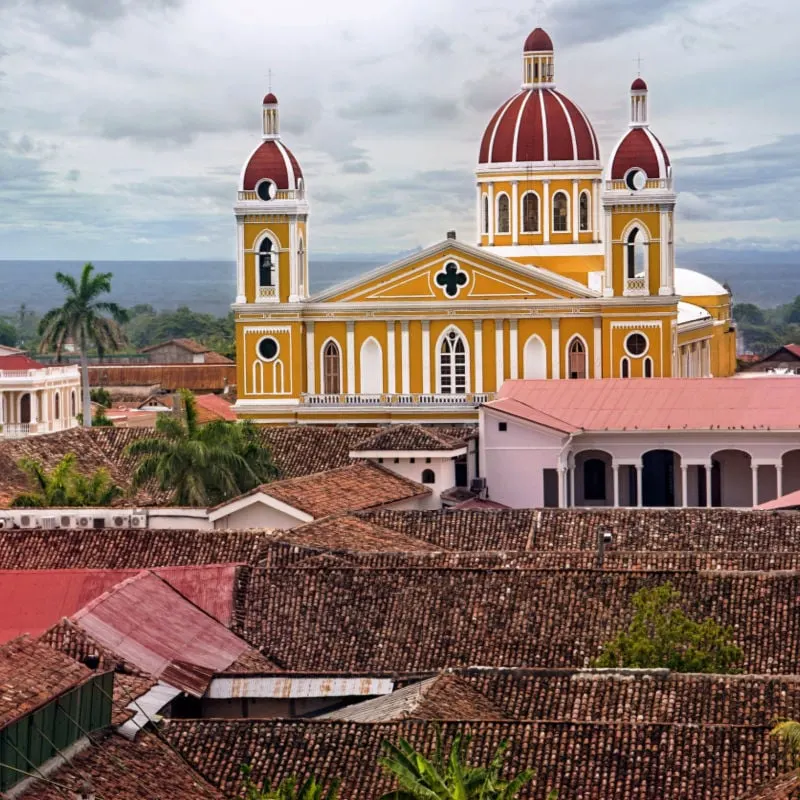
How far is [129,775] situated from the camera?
19391 millimetres

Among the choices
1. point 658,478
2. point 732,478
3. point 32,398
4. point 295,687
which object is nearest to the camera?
point 295,687

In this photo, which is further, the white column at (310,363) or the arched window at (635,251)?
the white column at (310,363)

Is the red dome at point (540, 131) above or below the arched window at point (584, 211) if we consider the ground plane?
above

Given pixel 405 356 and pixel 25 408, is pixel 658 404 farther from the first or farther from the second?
pixel 25 408

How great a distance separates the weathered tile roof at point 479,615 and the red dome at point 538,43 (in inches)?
1309

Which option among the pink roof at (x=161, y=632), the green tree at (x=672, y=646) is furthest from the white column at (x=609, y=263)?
the green tree at (x=672, y=646)

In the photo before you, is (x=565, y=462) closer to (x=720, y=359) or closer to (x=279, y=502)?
(x=279, y=502)

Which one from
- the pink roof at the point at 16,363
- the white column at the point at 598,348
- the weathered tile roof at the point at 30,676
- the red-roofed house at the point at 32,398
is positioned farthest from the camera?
the pink roof at the point at 16,363

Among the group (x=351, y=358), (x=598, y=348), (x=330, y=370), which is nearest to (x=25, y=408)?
(x=330, y=370)

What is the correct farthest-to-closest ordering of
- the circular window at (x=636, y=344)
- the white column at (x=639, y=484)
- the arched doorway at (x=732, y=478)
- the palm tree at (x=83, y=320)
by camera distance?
1. the palm tree at (x=83, y=320)
2. the circular window at (x=636, y=344)
3. the arched doorway at (x=732, y=478)
4. the white column at (x=639, y=484)

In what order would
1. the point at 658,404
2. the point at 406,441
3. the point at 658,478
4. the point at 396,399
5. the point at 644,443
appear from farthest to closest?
the point at 396,399 < the point at 658,478 < the point at 658,404 < the point at 644,443 < the point at 406,441

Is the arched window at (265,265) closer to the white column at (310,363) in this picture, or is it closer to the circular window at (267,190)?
the circular window at (267,190)

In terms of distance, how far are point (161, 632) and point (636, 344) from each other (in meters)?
30.3

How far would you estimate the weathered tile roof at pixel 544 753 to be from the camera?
65.9 feet
